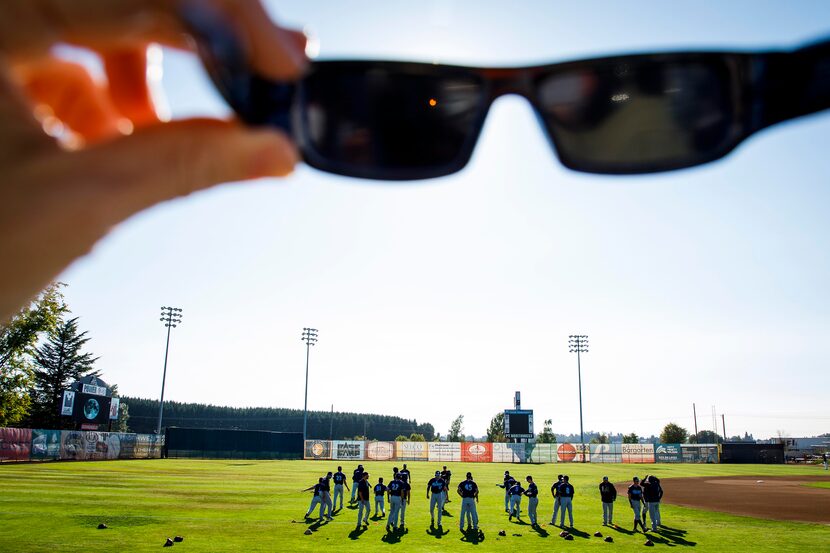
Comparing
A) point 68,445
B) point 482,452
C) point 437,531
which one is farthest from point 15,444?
point 482,452

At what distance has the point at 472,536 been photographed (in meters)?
17.5

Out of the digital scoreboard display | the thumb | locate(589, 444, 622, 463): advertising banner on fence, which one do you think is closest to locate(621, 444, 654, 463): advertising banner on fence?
locate(589, 444, 622, 463): advertising banner on fence

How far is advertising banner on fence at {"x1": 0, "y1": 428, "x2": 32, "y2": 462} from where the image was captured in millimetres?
40031

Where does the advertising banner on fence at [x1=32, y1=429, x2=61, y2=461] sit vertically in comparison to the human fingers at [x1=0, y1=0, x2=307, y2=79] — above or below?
below

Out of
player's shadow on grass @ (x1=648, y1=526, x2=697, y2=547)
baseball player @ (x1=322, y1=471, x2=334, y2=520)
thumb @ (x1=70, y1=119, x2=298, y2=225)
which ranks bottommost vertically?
player's shadow on grass @ (x1=648, y1=526, x2=697, y2=547)

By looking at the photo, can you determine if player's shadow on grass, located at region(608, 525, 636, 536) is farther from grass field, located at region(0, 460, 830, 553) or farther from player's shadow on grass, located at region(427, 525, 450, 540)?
player's shadow on grass, located at region(427, 525, 450, 540)

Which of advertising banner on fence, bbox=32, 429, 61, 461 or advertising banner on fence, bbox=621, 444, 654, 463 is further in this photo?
advertising banner on fence, bbox=621, 444, 654, 463

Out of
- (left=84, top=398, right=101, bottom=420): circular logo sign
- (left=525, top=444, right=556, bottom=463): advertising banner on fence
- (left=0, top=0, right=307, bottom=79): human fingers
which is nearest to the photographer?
(left=0, top=0, right=307, bottom=79): human fingers

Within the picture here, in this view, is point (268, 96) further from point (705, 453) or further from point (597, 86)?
point (705, 453)

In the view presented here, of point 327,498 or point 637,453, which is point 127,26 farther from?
point 637,453

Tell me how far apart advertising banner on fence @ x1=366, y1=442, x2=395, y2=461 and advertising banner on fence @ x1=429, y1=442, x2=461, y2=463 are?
3.91 meters

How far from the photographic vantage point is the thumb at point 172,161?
0.86 meters

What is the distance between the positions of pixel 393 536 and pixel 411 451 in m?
42.9

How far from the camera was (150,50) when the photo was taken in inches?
38.9
